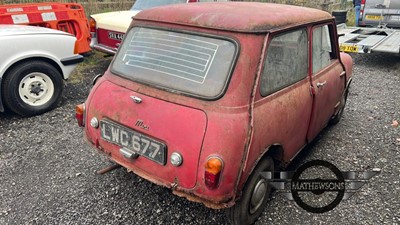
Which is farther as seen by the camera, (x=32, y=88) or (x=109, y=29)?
(x=109, y=29)

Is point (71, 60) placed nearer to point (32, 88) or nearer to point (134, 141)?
point (32, 88)

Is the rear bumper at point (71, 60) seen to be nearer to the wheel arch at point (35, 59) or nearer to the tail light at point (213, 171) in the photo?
the wheel arch at point (35, 59)

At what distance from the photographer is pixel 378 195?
10.2 ft

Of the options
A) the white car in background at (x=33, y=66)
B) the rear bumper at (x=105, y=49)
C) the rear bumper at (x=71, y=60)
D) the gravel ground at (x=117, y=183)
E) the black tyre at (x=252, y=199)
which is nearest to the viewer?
the black tyre at (x=252, y=199)

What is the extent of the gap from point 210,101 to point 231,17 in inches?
27.9

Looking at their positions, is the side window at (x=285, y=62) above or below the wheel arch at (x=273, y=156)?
above

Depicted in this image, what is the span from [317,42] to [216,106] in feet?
5.34

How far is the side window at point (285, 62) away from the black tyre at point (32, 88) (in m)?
3.49

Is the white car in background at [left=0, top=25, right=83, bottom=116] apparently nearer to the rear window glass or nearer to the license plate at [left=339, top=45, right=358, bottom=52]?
the rear window glass

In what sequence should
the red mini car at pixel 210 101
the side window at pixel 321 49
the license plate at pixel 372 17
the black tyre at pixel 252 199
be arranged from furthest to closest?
the license plate at pixel 372 17
the side window at pixel 321 49
the black tyre at pixel 252 199
the red mini car at pixel 210 101

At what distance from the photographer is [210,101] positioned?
2.32 meters

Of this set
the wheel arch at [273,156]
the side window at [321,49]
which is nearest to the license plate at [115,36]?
the side window at [321,49]

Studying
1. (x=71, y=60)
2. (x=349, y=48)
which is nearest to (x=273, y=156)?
(x=71, y=60)

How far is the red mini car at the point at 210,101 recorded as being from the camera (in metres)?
2.21
